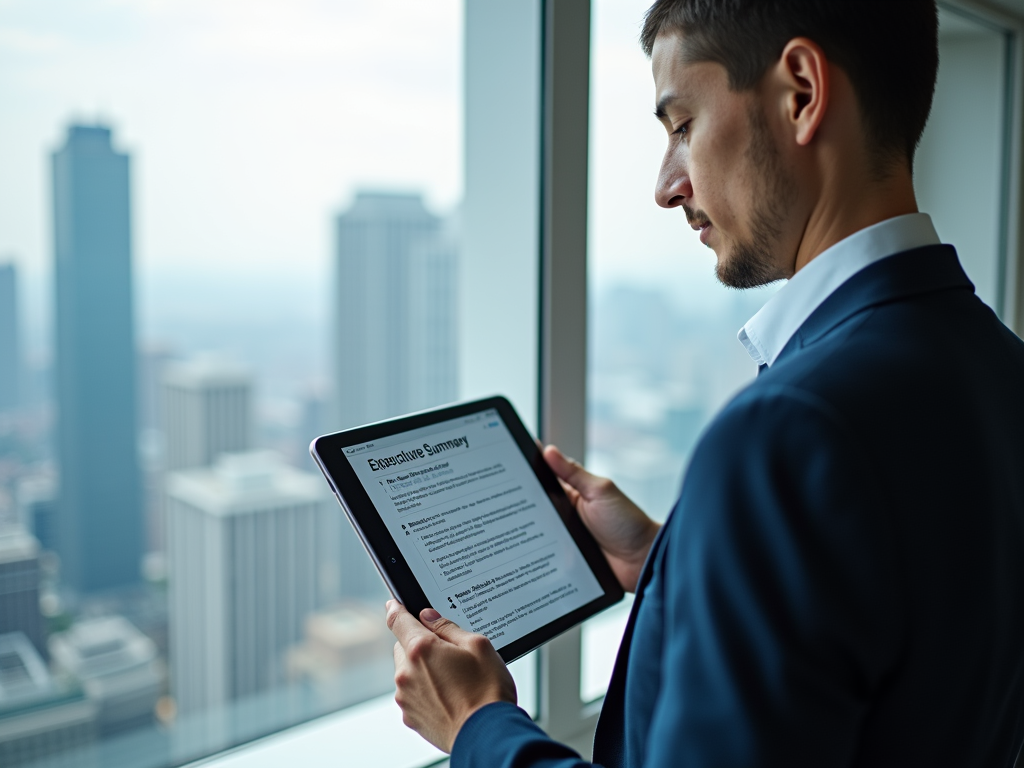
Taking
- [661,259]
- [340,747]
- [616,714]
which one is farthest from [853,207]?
[661,259]

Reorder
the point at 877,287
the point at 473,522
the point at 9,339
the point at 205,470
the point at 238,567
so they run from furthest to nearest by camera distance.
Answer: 1. the point at 205,470
2. the point at 238,567
3. the point at 9,339
4. the point at 473,522
5. the point at 877,287

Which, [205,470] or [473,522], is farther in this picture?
[205,470]

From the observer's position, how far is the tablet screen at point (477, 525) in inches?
30.5

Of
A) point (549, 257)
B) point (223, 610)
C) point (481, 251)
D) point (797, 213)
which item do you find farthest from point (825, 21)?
point (223, 610)

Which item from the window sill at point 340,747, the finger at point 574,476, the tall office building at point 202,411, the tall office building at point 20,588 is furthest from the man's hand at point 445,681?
the tall office building at point 202,411

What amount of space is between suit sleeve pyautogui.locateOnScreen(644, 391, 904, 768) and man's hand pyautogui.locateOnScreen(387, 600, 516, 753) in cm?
21

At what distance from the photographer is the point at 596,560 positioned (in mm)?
955

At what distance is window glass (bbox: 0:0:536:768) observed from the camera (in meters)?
1.56

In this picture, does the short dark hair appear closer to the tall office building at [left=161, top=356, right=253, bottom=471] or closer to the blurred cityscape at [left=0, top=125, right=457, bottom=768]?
the blurred cityscape at [left=0, top=125, right=457, bottom=768]

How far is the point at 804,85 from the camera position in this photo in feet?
1.87

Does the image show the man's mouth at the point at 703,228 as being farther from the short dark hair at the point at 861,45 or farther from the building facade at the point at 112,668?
the building facade at the point at 112,668

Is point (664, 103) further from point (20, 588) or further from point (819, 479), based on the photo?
point (20, 588)

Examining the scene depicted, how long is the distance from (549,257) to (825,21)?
55cm

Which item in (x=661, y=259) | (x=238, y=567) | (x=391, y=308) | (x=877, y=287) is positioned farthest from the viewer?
(x=391, y=308)
